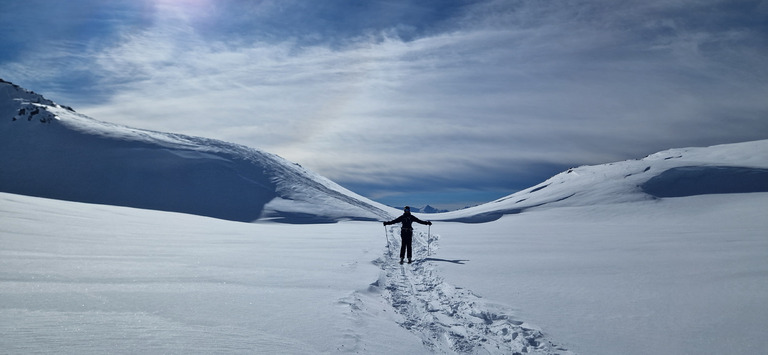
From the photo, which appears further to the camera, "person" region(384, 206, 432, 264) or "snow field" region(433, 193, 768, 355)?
"person" region(384, 206, 432, 264)

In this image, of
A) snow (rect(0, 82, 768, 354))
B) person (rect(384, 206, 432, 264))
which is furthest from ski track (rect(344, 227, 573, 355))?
person (rect(384, 206, 432, 264))

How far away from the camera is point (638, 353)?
5.46 meters

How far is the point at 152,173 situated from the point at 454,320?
77.0 m

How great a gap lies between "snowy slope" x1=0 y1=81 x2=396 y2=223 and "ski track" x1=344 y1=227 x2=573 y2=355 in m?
45.4

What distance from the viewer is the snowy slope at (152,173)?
6184cm

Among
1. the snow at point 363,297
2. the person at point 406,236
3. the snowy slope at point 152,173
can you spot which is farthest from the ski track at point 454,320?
the snowy slope at point 152,173

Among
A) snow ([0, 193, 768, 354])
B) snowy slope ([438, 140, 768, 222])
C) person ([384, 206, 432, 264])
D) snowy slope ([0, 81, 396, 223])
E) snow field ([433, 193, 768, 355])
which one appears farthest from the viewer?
snowy slope ([0, 81, 396, 223])

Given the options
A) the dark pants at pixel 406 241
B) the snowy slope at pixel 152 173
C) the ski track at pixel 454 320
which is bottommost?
the ski track at pixel 454 320

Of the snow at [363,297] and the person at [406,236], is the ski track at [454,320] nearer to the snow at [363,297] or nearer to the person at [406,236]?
the snow at [363,297]

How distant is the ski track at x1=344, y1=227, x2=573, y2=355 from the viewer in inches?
228

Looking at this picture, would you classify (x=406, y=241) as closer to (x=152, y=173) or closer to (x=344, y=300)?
(x=344, y=300)

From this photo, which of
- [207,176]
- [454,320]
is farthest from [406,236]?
[207,176]

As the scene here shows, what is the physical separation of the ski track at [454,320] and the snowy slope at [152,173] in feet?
149

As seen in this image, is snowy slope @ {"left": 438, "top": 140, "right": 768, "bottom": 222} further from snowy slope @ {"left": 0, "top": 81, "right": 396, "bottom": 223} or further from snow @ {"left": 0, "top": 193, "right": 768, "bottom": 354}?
snow @ {"left": 0, "top": 193, "right": 768, "bottom": 354}
